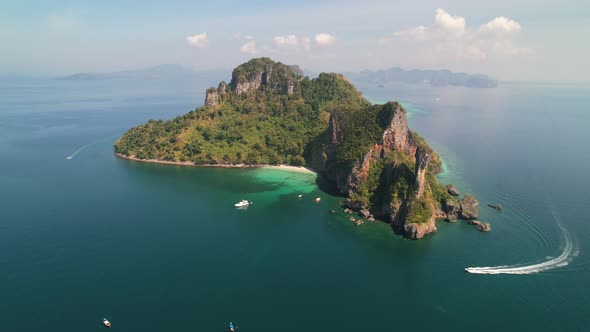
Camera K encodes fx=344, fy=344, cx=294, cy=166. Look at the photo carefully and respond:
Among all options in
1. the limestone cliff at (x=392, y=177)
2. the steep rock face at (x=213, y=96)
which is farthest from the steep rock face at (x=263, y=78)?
the limestone cliff at (x=392, y=177)

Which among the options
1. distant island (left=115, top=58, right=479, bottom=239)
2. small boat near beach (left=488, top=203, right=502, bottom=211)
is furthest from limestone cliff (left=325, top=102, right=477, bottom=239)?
small boat near beach (left=488, top=203, right=502, bottom=211)

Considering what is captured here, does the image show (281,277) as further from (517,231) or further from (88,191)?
Result: (88,191)

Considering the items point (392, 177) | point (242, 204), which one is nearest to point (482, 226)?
point (392, 177)

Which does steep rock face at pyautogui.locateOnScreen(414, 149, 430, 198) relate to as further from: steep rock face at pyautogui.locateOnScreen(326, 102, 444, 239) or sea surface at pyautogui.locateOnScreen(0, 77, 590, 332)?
sea surface at pyautogui.locateOnScreen(0, 77, 590, 332)

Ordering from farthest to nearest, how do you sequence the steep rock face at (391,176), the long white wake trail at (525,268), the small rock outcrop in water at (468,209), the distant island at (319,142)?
1. the distant island at (319,142)
2. the small rock outcrop in water at (468,209)
3. the steep rock face at (391,176)
4. the long white wake trail at (525,268)

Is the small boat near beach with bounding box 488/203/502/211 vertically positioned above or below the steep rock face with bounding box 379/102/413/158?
below

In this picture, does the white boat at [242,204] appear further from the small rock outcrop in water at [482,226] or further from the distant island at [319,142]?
the small rock outcrop in water at [482,226]
